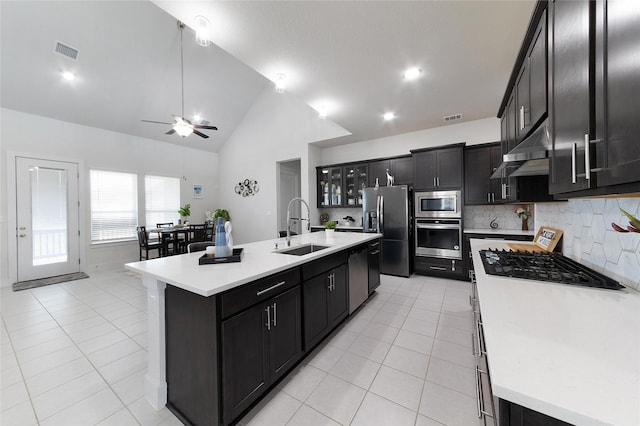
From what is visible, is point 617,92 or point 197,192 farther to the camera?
point 197,192

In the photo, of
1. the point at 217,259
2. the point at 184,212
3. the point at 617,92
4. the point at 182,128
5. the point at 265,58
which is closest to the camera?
the point at 617,92

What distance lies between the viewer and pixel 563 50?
1.11m

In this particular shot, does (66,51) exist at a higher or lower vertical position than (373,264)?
higher

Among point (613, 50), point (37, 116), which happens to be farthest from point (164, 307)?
point (37, 116)

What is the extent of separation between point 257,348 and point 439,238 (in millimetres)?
3761

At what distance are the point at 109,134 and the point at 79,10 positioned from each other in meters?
2.57

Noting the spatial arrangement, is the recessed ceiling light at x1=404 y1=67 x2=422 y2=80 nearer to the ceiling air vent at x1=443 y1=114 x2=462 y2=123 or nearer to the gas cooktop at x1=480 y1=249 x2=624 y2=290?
the ceiling air vent at x1=443 y1=114 x2=462 y2=123

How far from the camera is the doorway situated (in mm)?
6451

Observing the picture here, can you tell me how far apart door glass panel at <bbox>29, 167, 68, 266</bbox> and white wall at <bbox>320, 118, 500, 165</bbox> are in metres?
5.51

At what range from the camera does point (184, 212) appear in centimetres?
610

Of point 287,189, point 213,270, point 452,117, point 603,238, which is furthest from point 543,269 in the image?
point 287,189

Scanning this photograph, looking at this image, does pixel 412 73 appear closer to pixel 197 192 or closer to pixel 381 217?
pixel 381 217

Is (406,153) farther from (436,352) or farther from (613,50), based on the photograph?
(613,50)

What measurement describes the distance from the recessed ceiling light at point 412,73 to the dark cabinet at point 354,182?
235 cm
